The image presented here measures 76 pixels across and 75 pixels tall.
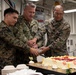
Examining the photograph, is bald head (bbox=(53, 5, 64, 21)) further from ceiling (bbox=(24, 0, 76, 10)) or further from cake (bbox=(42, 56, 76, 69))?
ceiling (bbox=(24, 0, 76, 10))

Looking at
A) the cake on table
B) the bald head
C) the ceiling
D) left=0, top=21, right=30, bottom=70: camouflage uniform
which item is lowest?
the cake on table

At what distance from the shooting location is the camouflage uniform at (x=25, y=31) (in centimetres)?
280

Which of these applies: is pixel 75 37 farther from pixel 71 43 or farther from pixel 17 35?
pixel 17 35

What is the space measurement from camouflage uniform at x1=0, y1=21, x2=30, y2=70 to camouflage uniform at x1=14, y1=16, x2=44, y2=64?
23 centimetres

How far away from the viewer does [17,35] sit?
109 inches

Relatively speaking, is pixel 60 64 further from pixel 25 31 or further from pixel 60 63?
pixel 25 31

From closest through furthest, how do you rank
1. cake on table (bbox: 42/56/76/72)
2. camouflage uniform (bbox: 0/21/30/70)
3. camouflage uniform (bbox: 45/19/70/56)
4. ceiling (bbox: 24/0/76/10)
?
cake on table (bbox: 42/56/76/72) → camouflage uniform (bbox: 0/21/30/70) → camouflage uniform (bbox: 45/19/70/56) → ceiling (bbox: 24/0/76/10)

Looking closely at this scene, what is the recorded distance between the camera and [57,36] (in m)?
3.06

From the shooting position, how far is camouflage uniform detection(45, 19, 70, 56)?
2.94m

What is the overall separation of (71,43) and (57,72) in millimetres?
7232

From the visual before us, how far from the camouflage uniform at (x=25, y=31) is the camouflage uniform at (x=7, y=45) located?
9.0 inches

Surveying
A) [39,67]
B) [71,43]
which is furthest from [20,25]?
[71,43]

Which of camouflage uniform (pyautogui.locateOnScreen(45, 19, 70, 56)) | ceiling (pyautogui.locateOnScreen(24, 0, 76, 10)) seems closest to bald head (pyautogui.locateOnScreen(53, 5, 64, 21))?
camouflage uniform (pyautogui.locateOnScreen(45, 19, 70, 56))

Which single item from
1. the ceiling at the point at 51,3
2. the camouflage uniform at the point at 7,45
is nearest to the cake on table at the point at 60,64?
the camouflage uniform at the point at 7,45
